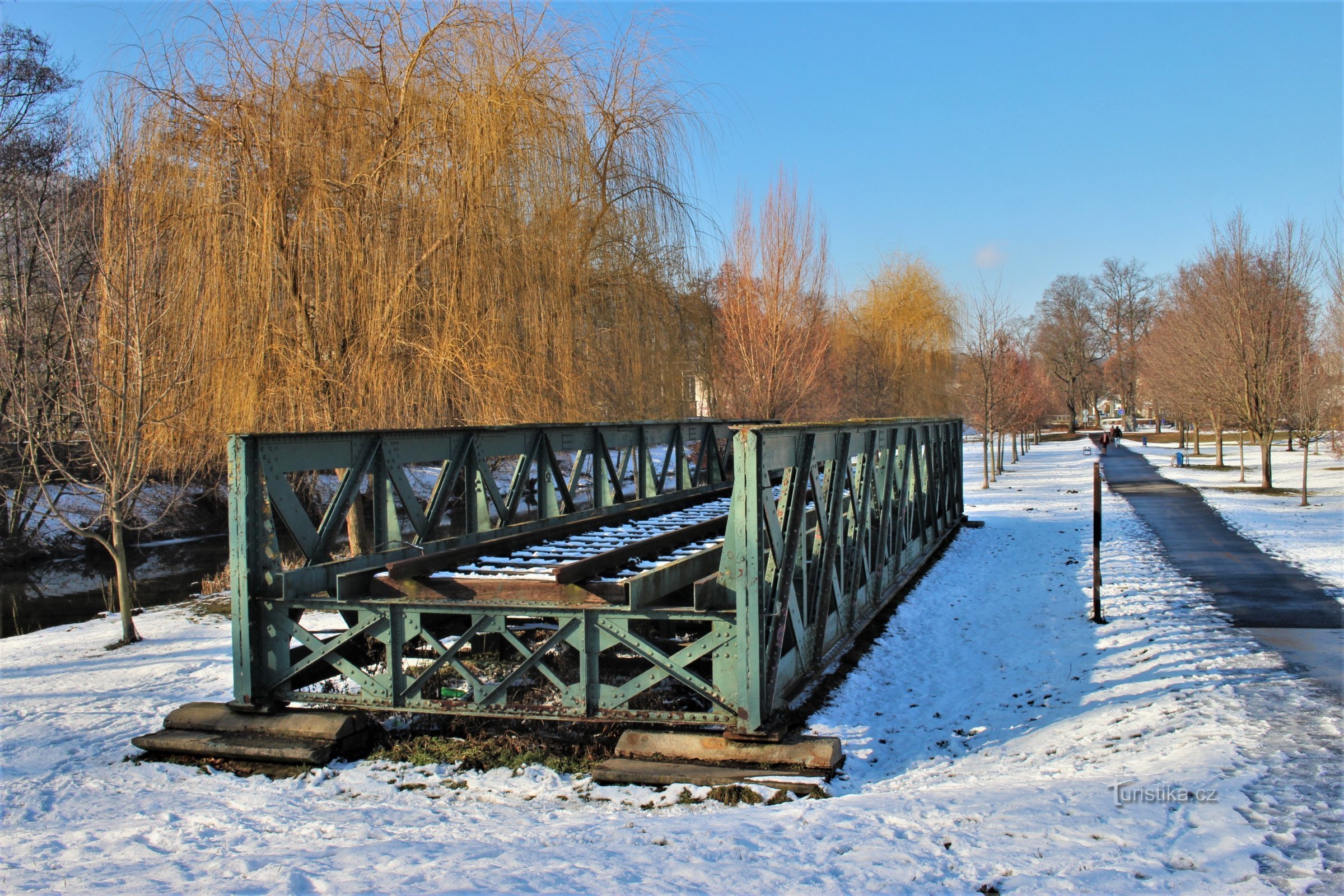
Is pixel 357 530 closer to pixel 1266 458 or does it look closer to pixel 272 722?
pixel 272 722

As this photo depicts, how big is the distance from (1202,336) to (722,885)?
30578mm

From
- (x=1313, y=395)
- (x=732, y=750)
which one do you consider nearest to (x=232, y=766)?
(x=732, y=750)

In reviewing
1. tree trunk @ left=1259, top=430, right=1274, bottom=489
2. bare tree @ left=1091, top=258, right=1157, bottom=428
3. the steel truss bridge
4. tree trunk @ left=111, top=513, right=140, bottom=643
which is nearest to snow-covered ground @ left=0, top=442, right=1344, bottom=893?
the steel truss bridge

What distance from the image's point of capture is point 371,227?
1087 centimetres

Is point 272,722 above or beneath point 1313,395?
beneath

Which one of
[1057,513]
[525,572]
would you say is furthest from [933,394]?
[525,572]

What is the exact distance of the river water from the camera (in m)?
13.7

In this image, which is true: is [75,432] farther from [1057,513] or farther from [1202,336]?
[1202,336]

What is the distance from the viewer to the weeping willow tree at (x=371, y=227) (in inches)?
423

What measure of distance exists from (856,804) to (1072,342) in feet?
281

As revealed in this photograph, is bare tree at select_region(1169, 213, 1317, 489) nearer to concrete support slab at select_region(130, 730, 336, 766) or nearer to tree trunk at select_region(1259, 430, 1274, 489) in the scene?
tree trunk at select_region(1259, 430, 1274, 489)

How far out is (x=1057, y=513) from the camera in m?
20.1

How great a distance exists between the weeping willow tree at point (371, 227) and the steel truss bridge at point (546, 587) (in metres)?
2.52

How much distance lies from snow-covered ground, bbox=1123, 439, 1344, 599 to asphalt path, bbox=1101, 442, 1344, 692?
34cm
